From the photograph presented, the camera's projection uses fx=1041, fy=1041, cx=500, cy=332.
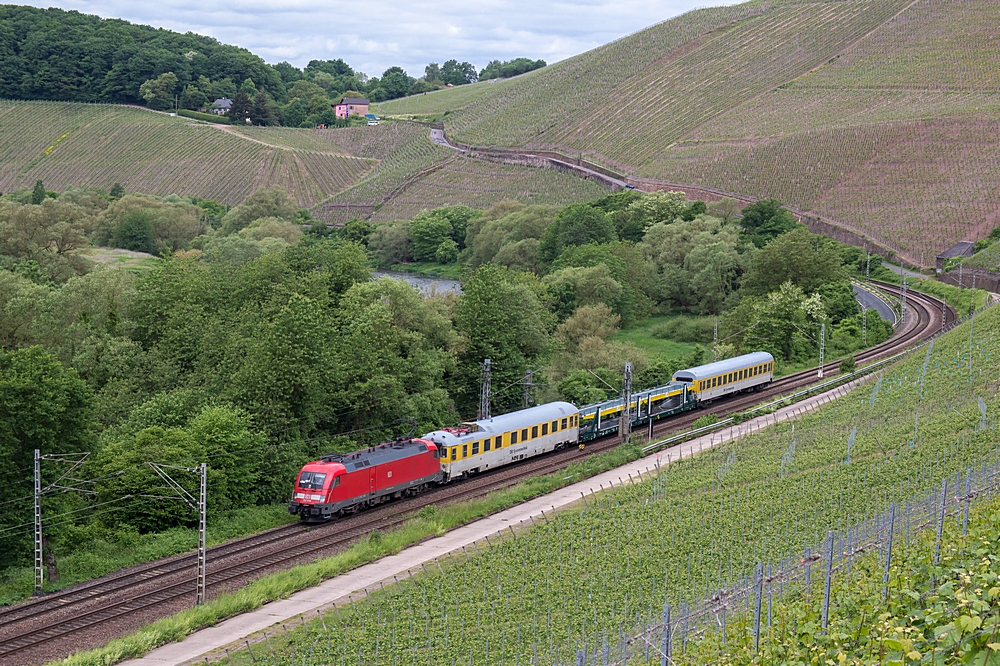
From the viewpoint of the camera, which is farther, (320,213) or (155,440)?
(320,213)

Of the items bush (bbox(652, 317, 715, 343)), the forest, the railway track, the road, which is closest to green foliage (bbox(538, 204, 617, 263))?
the forest

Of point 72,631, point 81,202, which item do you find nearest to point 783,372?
point 72,631

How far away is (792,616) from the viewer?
20.0m

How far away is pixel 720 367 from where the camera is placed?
65875 millimetres

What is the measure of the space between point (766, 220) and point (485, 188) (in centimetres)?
7071

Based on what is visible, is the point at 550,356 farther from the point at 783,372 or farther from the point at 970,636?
the point at 970,636

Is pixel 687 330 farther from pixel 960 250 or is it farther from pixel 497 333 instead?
pixel 960 250

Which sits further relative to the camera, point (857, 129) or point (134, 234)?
point (857, 129)

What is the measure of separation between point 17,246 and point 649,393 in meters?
66.1

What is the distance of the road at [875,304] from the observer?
92188 mm

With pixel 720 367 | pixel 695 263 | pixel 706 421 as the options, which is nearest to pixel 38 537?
pixel 706 421

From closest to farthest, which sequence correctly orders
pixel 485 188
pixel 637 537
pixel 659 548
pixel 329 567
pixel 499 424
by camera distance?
pixel 659 548 < pixel 329 567 < pixel 637 537 < pixel 499 424 < pixel 485 188

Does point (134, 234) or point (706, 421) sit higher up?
point (134, 234)

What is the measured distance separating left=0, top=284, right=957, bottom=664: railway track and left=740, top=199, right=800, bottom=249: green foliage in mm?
69117
